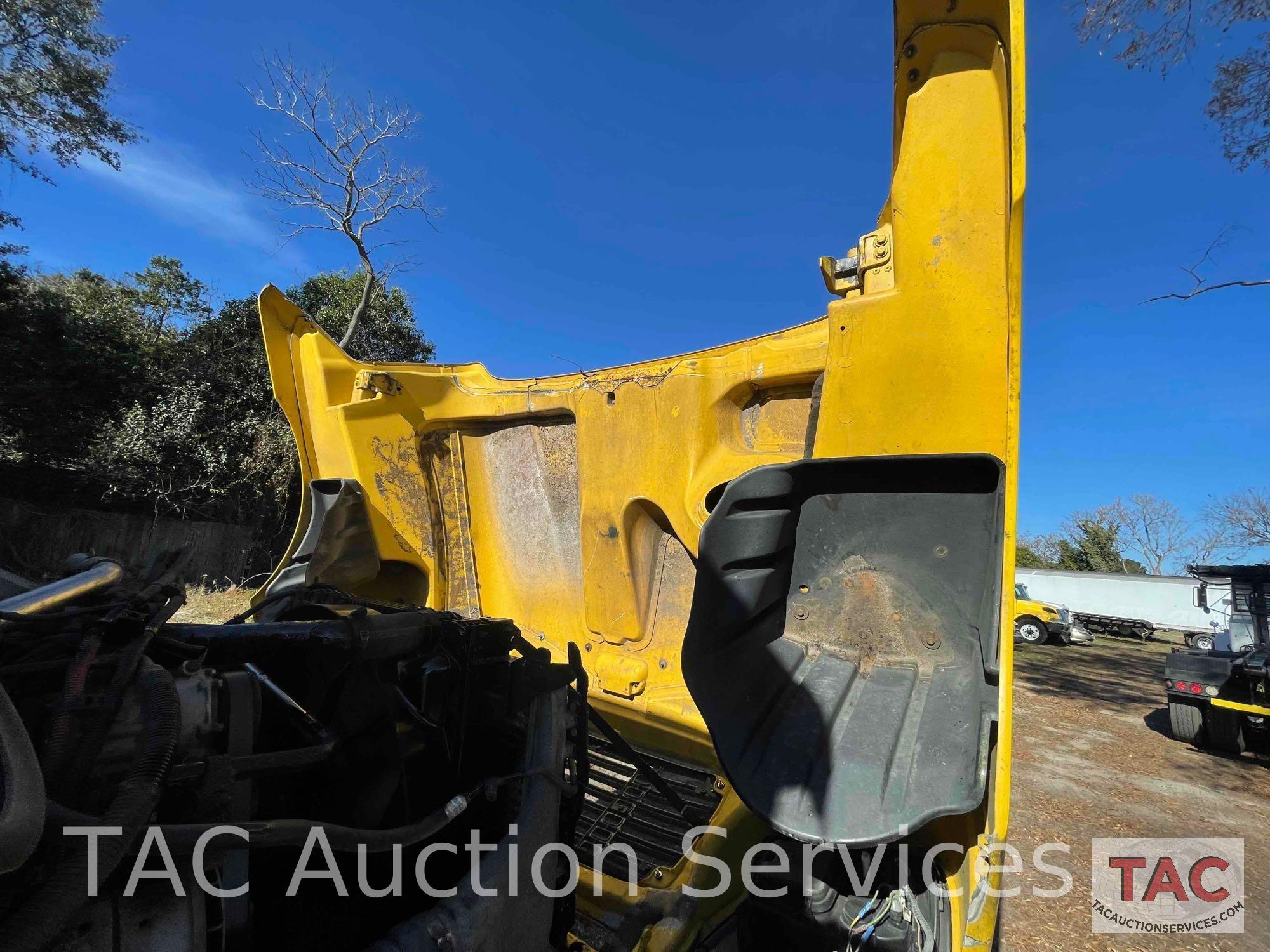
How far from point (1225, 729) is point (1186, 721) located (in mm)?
367

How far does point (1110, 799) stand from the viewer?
17.6 feet

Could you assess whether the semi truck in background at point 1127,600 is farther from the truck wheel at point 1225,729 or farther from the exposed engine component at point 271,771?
the exposed engine component at point 271,771

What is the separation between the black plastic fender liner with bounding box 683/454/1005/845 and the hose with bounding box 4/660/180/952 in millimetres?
1036

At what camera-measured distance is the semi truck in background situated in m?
23.5

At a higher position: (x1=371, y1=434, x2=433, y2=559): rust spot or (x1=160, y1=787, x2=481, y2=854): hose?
(x1=371, y1=434, x2=433, y2=559): rust spot

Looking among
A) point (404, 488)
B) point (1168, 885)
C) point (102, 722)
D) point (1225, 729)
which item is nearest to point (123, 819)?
point (102, 722)

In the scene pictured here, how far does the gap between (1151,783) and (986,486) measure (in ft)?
21.8

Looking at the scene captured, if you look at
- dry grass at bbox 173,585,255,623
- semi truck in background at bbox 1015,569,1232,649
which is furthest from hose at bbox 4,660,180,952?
semi truck in background at bbox 1015,569,1232,649

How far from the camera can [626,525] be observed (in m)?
2.55

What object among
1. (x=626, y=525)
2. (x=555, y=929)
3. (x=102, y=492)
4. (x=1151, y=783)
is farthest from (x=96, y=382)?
(x=1151, y=783)

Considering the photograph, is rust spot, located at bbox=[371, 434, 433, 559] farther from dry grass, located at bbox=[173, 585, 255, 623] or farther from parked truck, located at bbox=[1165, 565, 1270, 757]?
parked truck, located at bbox=[1165, 565, 1270, 757]

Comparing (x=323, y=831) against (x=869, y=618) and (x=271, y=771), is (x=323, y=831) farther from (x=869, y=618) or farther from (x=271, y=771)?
(x=869, y=618)

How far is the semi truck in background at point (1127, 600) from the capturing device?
23.5 metres

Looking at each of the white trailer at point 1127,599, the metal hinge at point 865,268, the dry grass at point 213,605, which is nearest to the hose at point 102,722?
the metal hinge at point 865,268
